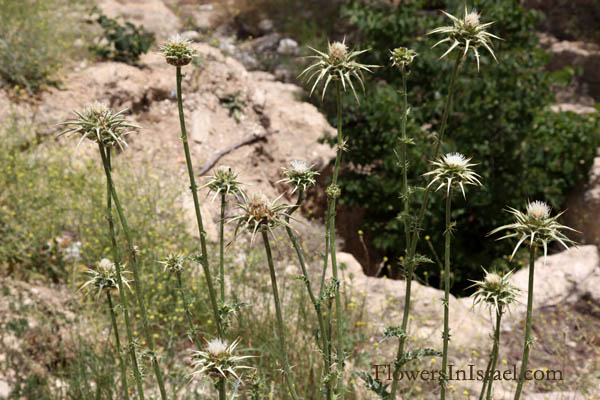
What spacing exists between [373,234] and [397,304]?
82.6 inches

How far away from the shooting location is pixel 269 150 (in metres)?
7.12

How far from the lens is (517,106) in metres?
5.83

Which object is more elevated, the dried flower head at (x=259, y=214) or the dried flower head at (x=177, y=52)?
the dried flower head at (x=177, y=52)

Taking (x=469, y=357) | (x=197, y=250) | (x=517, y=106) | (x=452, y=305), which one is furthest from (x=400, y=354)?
(x=517, y=106)

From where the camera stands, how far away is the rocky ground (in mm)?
4109

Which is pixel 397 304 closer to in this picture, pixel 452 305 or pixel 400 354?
pixel 452 305

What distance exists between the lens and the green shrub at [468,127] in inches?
227

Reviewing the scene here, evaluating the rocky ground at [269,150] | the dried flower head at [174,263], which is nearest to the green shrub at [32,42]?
the rocky ground at [269,150]

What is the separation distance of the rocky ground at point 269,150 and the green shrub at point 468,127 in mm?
831

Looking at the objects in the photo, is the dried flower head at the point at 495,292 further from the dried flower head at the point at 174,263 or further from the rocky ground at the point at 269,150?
the rocky ground at the point at 269,150

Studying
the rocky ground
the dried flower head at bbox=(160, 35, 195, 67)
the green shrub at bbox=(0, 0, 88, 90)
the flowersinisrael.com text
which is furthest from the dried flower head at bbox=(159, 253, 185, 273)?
the green shrub at bbox=(0, 0, 88, 90)

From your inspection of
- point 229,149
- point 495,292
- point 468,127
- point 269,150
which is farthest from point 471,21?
point 269,150

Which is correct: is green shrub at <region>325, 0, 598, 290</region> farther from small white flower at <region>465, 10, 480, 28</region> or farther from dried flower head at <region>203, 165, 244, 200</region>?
dried flower head at <region>203, 165, 244, 200</region>

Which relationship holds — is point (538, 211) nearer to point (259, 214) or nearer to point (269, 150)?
point (259, 214)
